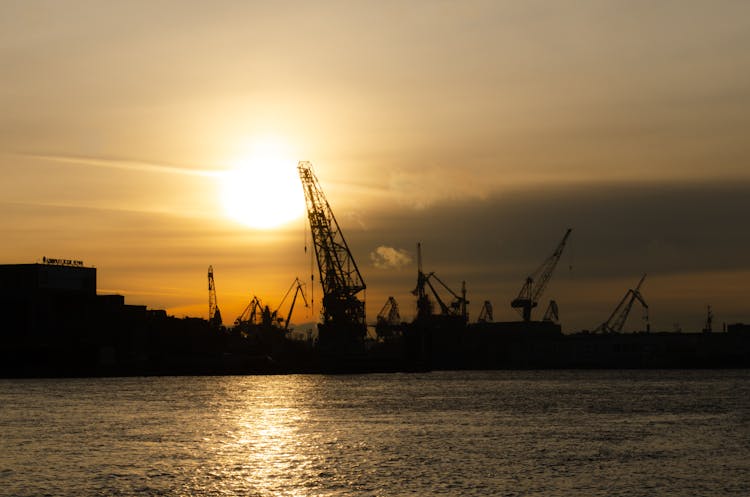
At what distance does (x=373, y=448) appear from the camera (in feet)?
259

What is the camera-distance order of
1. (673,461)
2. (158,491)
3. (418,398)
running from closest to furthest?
(158,491) < (673,461) < (418,398)

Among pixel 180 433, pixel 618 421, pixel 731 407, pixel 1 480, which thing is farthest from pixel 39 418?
pixel 731 407

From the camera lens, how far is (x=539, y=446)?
8062cm

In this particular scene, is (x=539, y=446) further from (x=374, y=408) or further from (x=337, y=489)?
(x=374, y=408)

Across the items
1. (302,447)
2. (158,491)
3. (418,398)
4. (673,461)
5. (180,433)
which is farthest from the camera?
(418,398)

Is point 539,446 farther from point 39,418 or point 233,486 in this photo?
point 39,418

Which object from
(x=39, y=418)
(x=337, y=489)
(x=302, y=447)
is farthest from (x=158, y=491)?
(x=39, y=418)

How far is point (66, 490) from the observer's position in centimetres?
5784

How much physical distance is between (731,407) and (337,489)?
283 feet

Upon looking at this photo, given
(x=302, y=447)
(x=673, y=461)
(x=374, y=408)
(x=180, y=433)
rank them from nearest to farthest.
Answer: (x=673, y=461), (x=302, y=447), (x=180, y=433), (x=374, y=408)

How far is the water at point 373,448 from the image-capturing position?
5956 cm

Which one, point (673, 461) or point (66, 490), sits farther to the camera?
point (673, 461)

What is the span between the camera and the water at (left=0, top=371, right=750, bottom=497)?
5956cm

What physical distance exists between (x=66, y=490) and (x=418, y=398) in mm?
97749
